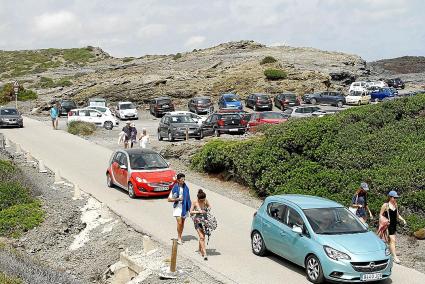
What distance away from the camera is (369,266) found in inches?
438

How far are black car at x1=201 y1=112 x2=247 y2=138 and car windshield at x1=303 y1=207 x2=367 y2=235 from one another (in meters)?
21.2

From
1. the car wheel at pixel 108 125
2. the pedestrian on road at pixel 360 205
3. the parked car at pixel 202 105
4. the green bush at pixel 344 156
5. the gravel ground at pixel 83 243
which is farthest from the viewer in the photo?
the parked car at pixel 202 105

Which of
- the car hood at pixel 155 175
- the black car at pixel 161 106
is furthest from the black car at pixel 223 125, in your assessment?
the black car at pixel 161 106

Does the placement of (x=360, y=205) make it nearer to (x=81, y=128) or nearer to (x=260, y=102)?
(x=81, y=128)

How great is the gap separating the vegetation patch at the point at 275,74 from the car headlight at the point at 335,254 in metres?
50.1

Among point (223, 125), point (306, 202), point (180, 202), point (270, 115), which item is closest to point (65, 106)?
point (223, 125)

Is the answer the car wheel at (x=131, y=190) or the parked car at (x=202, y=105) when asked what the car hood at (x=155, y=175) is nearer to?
the car wheel at (x=131, y=190)

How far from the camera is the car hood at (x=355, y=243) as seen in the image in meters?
11.3

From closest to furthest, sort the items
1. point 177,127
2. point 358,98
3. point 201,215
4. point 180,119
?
point 201,215
point 177,127
point 180,119
point 358,98

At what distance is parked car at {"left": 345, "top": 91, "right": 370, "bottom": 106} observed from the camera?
52.5m

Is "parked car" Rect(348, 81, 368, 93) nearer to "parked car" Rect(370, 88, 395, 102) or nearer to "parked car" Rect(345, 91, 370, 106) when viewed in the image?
"parked car" Rect(345, 91, 370, 106)

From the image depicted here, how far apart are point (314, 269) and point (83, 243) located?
748 cm

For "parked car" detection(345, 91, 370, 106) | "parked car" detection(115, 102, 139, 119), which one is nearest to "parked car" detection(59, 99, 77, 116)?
"parked car" detection(115, 102, 139, 119)

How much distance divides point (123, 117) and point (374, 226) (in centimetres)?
3901
